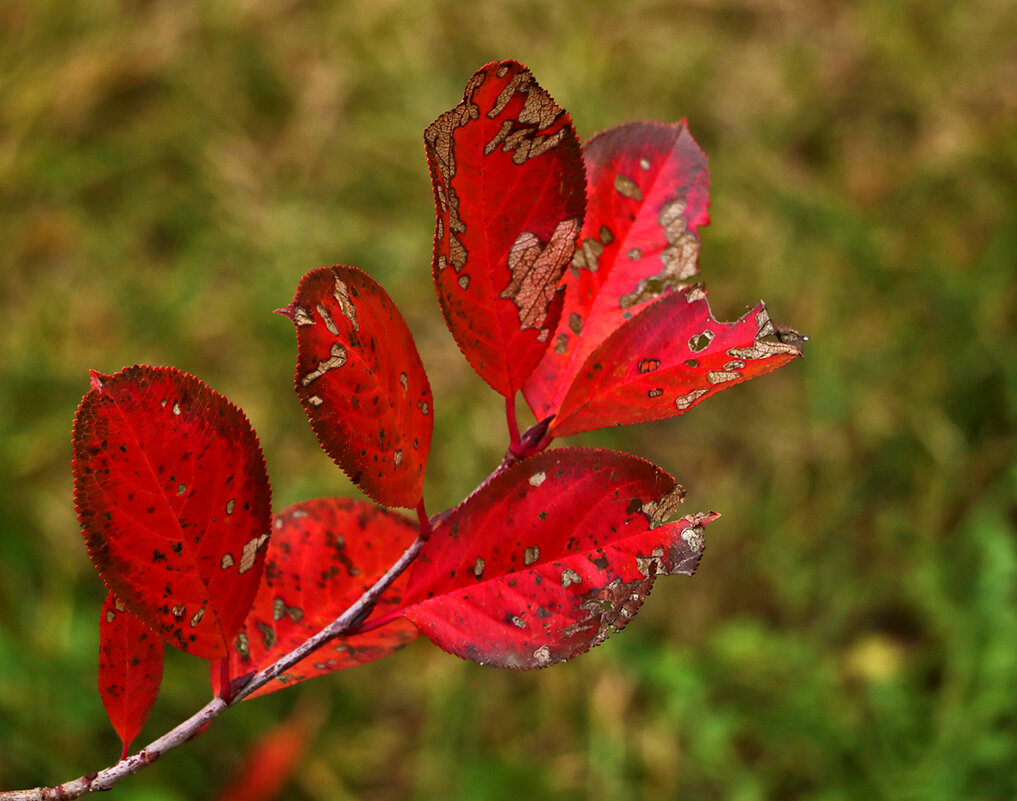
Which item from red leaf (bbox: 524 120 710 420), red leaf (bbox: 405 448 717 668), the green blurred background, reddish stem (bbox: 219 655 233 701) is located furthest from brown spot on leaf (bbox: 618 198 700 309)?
the green blurred background

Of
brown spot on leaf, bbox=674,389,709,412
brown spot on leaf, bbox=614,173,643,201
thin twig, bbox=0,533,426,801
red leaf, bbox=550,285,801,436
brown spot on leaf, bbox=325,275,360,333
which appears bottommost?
thin twig, bbox=0,533,426,801

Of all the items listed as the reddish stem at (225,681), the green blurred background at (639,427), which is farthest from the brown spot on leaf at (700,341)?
the green blurred background at (639,427)

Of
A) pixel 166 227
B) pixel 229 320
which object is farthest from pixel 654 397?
pixel 166 227

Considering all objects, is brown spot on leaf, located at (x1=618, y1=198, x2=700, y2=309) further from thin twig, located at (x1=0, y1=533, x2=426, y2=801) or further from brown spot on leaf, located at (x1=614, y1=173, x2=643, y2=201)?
thin twig, located at (x1=0, y1=533, x2=426, y2=801)

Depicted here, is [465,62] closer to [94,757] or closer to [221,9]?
[221,9]

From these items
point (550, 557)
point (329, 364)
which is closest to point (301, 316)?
point (329, 364)

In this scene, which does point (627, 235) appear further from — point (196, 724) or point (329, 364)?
point (196, 724)
